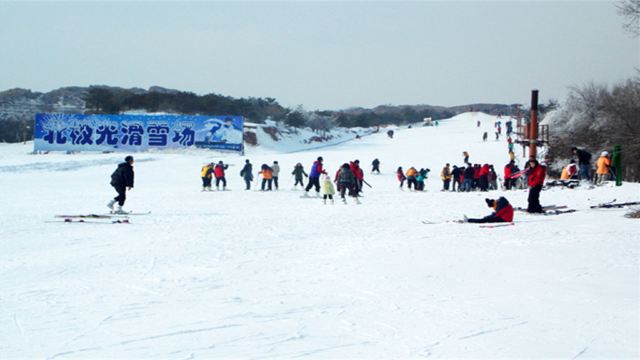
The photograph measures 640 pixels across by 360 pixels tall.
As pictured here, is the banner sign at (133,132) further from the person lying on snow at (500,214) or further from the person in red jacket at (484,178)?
the person lying on snow at (500,214)

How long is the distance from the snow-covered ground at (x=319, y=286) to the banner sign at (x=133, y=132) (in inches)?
1268

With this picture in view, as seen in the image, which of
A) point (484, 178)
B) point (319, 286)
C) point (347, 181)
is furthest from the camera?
point (484, 178)

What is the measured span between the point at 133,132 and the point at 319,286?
4308 centimetres

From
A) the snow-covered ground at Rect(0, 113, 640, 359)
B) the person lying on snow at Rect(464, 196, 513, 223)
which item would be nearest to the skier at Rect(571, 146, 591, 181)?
the snow-covered ground at Rect(0, 113, 640, 359)

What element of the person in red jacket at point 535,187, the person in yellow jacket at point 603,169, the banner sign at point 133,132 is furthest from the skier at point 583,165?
the banner sign at point 133,132

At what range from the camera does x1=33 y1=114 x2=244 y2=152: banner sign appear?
155 ft

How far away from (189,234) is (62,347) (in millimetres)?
6970

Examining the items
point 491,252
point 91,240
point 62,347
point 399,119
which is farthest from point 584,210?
point 399,119

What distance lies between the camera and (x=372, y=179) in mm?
34125

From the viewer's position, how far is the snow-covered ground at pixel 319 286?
520cm

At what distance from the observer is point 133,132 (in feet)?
158

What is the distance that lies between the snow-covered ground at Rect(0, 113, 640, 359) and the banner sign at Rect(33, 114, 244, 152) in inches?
1268

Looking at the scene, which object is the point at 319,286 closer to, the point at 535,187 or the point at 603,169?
the point at 535,187

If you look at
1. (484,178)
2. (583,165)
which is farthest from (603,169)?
(484,178)
